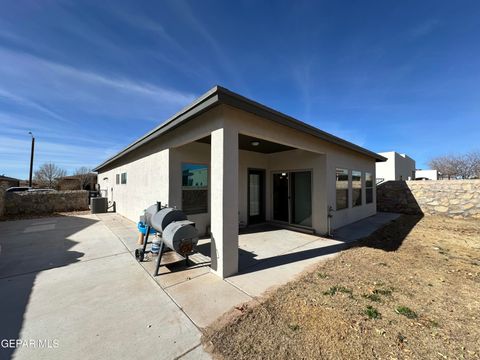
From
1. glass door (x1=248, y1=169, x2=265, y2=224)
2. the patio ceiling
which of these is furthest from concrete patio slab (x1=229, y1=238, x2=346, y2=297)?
the patio ceiling

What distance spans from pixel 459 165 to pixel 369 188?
3534cm

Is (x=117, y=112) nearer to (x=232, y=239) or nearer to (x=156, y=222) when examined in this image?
(x=156, y=222)

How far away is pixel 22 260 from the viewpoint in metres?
4.15

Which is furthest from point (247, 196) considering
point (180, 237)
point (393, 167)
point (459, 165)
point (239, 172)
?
point (459, 165)

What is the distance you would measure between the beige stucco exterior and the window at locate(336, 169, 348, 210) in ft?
0.85

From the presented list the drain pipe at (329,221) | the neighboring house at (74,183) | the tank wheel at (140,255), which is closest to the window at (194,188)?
the tank wheel at (140,255)

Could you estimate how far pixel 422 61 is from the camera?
270 inches

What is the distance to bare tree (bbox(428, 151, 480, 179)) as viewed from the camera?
27.9 m

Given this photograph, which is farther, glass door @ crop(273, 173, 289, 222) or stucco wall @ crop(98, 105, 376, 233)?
glass door @ crop(273, 173, 289, 222)

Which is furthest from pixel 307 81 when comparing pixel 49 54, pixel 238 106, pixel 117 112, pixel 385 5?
pixel 117 112

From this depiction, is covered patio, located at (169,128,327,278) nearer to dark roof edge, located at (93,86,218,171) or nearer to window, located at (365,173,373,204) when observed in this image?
dark roof edge, located at (93,86,218,171)

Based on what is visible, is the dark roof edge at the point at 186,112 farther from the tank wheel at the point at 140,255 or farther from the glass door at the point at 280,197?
the glass door at the point at 280,197

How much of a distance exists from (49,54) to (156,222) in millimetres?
5781

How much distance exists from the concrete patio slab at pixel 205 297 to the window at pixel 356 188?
7208mm
